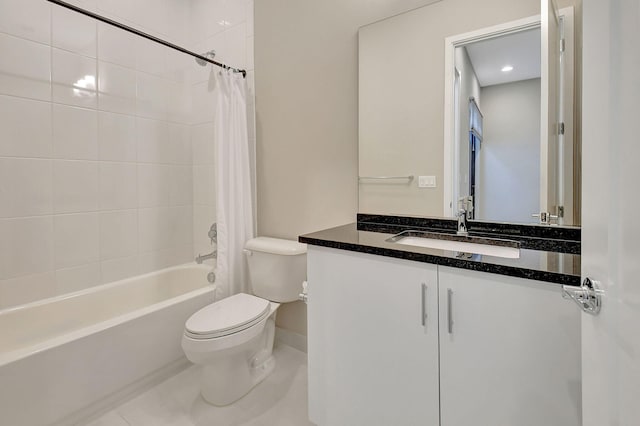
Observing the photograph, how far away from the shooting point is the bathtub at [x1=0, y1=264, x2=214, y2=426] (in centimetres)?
129

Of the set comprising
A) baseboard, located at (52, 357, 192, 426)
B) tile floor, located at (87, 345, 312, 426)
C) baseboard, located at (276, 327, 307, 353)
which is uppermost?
baseboard, located at (276, 327, 307, 353)

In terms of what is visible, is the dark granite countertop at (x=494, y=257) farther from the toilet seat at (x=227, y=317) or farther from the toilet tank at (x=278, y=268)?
the toilet seat at (x=227, y=317)

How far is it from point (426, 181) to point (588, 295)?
102 centimetres

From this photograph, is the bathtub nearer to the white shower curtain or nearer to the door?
the white shower curtain

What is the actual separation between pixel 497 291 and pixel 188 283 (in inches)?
88.8

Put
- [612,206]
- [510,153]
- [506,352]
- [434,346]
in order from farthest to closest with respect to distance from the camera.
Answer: [510,153]
[434,346]
[506,352]
[612,206]

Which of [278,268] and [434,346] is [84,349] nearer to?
[278,268]

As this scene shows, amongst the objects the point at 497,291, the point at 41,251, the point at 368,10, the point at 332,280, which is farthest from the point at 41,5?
the point at 497,291

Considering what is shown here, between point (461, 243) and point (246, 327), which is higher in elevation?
point (461, 243)

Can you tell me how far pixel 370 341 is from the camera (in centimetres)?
117

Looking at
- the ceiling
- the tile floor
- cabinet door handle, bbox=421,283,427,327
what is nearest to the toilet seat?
the tile floor

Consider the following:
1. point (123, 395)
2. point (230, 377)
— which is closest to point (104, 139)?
point (123, 395)

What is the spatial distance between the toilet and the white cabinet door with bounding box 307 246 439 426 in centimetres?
44

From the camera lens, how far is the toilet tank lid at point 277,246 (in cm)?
186
